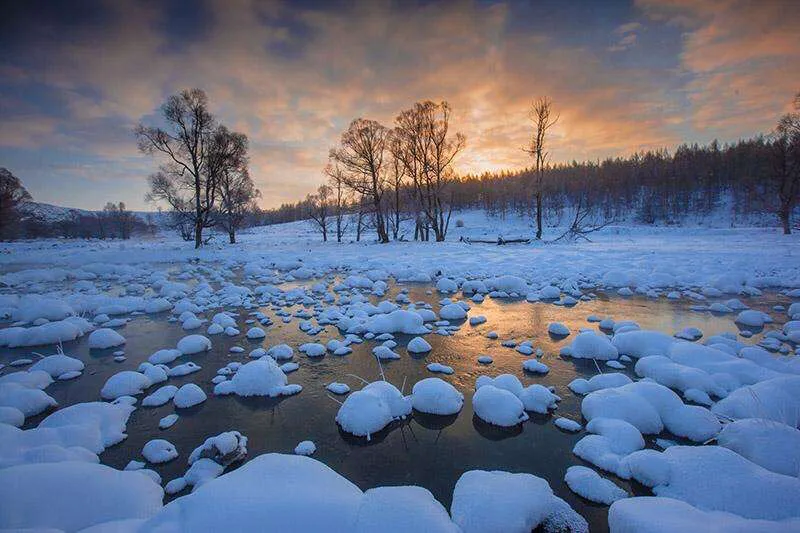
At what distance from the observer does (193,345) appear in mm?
4941

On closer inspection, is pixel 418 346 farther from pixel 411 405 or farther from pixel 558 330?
pixel 558 330

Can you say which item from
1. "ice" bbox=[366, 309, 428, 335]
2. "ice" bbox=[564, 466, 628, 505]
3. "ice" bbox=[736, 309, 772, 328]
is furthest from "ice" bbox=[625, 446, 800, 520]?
"ice" bbox=[736, 309, 772, 328]

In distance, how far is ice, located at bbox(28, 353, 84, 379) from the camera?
13.8 feet

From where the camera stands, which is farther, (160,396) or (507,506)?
(160,396)

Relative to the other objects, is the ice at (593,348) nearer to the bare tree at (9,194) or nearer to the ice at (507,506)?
the ice at (507,506)

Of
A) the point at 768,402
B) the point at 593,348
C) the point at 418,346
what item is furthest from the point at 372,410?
the point at 768,402

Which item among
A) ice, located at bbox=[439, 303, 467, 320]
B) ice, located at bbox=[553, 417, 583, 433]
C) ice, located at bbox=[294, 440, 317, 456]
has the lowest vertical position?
ice, located at bbox=[294, 440, 317, 456]

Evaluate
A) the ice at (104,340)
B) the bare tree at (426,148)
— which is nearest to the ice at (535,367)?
the ice at (104,340)

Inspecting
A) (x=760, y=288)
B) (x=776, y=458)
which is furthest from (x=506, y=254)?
(x=776, y=458)

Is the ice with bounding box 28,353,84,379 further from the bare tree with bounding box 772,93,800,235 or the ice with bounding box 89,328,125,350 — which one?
the bare tree with bounding box 772,93,800,235

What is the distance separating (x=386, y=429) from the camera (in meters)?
3.07

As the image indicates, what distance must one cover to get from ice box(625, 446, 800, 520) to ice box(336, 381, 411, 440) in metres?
1.93

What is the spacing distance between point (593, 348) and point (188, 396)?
5053mm

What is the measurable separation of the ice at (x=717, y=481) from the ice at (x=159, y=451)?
362 centimetres
